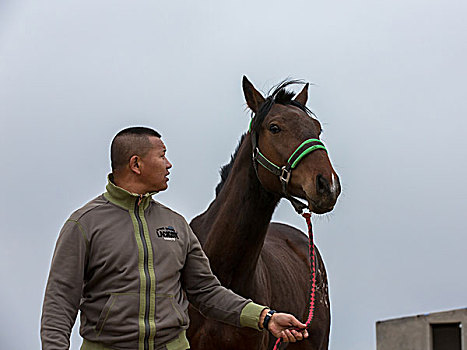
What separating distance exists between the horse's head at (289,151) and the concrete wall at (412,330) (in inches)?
247

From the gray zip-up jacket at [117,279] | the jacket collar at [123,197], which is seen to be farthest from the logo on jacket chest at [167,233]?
the jacket collar at [123,197]

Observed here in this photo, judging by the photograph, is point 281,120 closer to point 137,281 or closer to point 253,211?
point 253,211

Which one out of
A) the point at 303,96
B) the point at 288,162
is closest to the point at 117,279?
the point at 288,162

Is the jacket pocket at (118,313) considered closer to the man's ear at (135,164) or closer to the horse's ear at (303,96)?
the man's ear at (135,164)

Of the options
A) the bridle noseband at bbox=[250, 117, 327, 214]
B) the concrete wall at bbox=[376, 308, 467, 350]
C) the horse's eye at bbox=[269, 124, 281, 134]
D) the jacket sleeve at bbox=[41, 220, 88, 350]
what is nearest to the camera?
Answer: the jacket sleeve at bbox=[41, 220, 88, 350]

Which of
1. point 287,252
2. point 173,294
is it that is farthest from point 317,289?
point 173,294

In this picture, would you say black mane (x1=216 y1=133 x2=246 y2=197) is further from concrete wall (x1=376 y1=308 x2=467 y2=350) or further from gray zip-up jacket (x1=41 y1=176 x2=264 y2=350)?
concrete wall (x1=376 y1=308 x2=467 y2=350)

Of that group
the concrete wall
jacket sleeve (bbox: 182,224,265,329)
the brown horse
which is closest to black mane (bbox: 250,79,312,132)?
the brown horse

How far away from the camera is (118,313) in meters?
2.51

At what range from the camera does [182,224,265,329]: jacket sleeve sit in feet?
9.26

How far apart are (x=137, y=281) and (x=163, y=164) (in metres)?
0.45

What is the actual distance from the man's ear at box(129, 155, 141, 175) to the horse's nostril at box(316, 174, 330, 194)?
1274 millimetres

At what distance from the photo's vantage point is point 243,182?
14.4 ft

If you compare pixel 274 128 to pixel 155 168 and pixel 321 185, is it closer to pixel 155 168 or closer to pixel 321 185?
pixel 321 185
